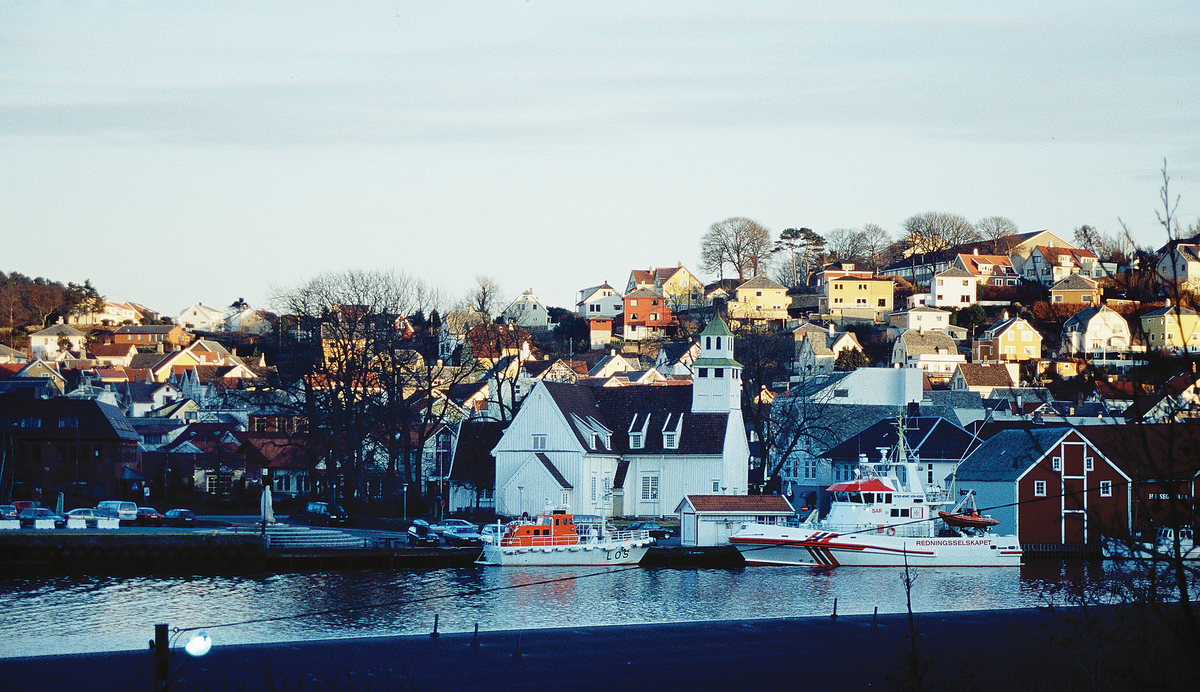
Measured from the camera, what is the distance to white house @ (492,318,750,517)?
6075cm

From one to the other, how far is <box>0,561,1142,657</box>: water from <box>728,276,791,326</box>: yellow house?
84.2m

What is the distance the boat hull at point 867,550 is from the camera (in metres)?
52.7

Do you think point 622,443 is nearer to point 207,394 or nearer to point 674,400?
point 674,400

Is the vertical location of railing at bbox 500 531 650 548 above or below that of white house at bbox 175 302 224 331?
below

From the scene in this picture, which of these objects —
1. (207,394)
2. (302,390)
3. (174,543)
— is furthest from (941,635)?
(207,394)

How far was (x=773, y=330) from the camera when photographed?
13150 centimetres

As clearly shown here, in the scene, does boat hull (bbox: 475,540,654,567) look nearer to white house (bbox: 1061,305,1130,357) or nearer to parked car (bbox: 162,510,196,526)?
parked car (bbox: 162,510,196,526)

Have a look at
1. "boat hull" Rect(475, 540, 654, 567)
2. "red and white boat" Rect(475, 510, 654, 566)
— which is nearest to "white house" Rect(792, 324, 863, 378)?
"red and white boat" Rect(475, 510, 654, 566)

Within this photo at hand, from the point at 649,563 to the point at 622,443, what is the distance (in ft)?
41.5

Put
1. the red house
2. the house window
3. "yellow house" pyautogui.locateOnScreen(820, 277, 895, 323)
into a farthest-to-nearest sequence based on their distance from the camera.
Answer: "yellow house" pyautogui.locateOnScreen(820, 277, 895, 323) < the house window < the red house

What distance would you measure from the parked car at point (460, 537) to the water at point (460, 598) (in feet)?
11.6

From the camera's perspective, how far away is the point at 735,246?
153 meters

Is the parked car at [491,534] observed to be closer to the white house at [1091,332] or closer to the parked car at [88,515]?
the parked car at [88,515]

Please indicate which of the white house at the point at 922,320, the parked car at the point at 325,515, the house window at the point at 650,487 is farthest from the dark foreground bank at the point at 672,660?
the white house at the point at 922,320
